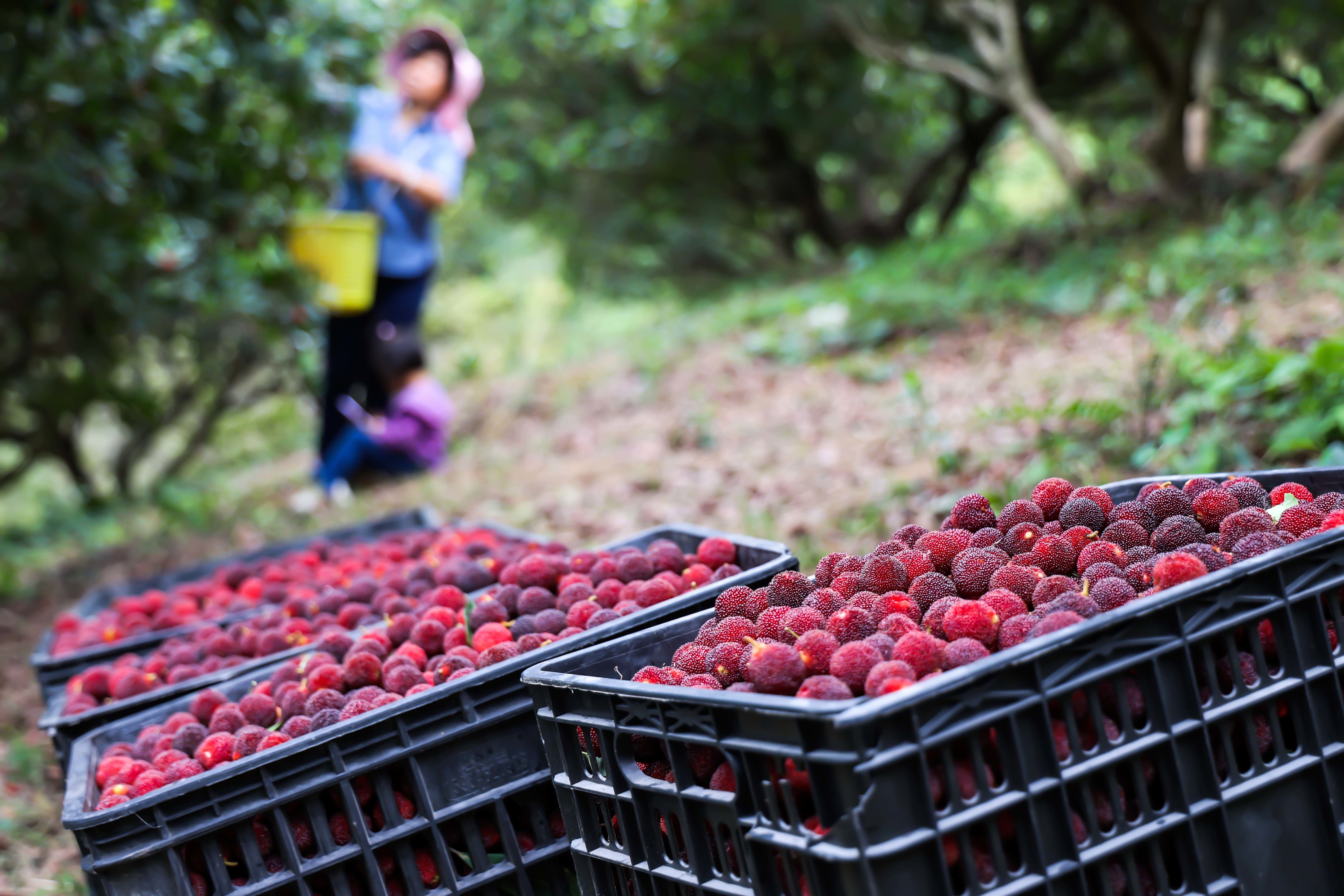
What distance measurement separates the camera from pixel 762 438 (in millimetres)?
4801

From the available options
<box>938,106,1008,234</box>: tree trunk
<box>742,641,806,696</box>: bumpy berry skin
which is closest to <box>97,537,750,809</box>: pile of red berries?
<box>742,641,806,696</box>: bumpy berry skin

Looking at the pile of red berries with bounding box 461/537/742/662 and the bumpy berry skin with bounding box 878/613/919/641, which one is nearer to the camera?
the bumpy berry skin with bounding box 878/613/919/641

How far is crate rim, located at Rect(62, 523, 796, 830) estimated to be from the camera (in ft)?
4.68

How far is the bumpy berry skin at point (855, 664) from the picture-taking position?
3.86 feet

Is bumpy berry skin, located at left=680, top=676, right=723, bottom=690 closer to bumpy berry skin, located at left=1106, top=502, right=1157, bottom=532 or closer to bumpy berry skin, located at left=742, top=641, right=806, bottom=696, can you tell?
bumpy berry skin, located at left=742, top=641, right=806, bottom=696

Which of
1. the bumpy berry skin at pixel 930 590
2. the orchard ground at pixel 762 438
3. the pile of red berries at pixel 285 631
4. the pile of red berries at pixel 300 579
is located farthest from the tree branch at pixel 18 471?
the bumpy berry skin at pixel 930 590

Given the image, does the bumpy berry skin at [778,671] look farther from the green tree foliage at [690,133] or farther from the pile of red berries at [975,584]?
the green tree foliage at [690,133]

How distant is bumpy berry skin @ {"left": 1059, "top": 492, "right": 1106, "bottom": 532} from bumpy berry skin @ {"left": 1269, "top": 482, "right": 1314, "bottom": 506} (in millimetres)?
225

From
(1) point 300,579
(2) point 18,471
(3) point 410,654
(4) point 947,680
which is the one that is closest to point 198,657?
(1) point 300,579

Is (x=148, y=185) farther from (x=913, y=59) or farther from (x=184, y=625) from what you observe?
(x=913, y=59)

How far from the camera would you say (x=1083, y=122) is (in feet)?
40.4

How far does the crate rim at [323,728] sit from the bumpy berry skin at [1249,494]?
0.66 meters

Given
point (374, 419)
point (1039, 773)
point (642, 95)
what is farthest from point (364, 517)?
point (642, 95)

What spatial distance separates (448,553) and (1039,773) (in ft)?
5.97
